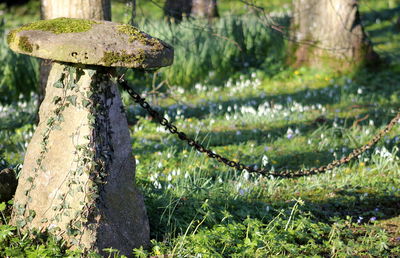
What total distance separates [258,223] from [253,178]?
1490 mm

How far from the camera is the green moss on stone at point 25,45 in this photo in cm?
339

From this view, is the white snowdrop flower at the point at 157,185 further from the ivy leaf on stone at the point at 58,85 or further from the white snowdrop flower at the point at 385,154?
the white snowdrop flower at the point at 385,154

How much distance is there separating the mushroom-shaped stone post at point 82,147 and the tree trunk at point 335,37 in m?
6.59

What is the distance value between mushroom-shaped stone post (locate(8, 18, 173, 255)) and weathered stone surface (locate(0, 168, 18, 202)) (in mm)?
364

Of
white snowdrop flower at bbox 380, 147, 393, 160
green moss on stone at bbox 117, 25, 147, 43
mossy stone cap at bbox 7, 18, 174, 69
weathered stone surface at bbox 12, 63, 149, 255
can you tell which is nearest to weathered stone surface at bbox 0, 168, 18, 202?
weathered stone surface at bbox 12, 63, 149, 255

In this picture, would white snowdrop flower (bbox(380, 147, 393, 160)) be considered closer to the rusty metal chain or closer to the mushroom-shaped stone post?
the rusty metal chain

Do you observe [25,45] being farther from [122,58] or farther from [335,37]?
[335,37]

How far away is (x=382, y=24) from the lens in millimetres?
15117

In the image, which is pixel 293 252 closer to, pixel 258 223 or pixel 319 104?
pixel 258 223

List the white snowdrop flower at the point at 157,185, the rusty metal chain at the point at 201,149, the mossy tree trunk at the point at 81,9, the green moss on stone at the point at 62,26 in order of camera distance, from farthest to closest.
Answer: the mossy tree trunk at the point at 81,9 < the white snowdrop flower at the point at 157,185 < the rusty metal chain at the point at 201,149 < the green moss on stone at the point at 62,26

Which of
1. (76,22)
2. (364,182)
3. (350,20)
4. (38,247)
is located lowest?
(364,182)

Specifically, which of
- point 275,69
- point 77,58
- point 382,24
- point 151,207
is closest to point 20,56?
point 275,69

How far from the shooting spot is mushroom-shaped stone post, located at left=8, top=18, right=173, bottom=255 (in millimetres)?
3553

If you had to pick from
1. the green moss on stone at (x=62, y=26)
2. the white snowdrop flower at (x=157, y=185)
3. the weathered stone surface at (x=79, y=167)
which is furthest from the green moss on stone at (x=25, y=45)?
the white snowdrop flower at (x=157, y=185)
